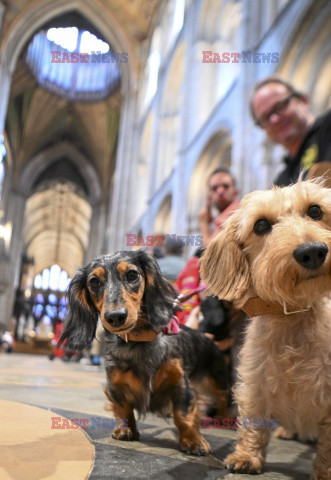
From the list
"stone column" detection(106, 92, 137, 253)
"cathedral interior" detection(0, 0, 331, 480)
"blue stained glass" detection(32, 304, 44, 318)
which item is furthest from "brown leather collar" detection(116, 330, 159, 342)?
"blue stained glass" detection(32, 304, 44, 318)

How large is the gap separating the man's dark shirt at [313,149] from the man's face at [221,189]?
39cm

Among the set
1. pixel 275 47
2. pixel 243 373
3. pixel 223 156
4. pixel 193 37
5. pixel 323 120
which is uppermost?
pixel 193 37

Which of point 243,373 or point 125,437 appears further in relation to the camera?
point 125,437

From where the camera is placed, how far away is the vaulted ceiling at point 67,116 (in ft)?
59.5

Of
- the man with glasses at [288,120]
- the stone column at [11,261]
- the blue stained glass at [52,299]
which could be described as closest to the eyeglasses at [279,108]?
the man with glasses at [288,120]

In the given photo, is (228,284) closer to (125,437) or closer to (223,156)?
(125,437)

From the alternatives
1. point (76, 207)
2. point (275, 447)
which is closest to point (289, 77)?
point (275, 447)

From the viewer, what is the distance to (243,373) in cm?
137

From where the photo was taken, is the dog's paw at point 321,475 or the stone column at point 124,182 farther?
the stone column at point 124,182

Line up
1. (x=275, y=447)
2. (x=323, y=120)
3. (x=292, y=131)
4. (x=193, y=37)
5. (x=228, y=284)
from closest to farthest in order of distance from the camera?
(x=228, y=284), (x=275, y=447), (x=323, y=120), (x=292, y=131), (x=193, y=37)

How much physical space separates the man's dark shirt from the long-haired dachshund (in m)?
0.99

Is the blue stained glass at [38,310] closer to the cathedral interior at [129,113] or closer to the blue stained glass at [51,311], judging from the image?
the cathedral interior at [129,113]

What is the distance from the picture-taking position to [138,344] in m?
1.59

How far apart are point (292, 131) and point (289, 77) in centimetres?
382
